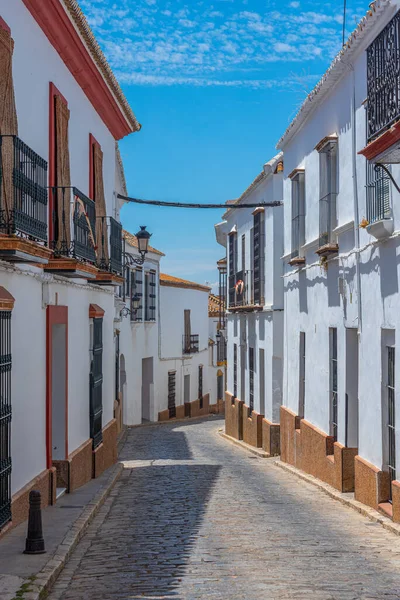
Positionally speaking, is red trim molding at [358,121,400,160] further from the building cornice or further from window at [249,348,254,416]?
window at [249,348,254,416]

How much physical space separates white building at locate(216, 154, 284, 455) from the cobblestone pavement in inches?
211

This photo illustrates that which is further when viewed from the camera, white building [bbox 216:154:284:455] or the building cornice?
white building [bbox 216:154:284:455]

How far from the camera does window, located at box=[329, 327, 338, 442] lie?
1237 cm

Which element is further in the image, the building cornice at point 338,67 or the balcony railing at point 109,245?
the balcony railing at point 109,245

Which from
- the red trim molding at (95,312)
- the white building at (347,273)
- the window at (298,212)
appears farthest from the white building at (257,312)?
the red trim molding at (95,312)

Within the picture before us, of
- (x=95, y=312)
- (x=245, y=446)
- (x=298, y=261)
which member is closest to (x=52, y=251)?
(x=95, y=312)

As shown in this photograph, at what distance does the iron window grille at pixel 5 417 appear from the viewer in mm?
7867

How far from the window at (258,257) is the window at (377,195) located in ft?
30.6

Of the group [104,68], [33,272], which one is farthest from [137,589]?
[104,68]

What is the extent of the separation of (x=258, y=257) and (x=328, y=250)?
7.85 metres

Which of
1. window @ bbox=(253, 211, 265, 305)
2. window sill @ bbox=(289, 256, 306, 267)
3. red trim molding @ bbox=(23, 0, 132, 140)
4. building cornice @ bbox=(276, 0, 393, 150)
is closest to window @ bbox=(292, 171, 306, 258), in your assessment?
window sill @ bbox=(289, 256, 306, 267)

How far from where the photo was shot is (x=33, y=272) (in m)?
9.34

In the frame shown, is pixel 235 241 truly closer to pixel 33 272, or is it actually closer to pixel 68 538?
pixel 33 272

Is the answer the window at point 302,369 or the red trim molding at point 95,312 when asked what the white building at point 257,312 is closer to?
the window at point 302,369
